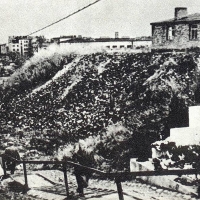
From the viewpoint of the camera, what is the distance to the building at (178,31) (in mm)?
20031

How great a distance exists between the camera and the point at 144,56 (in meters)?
18.8

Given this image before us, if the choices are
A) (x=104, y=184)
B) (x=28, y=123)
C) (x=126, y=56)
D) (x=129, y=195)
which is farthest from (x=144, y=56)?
(x=129, y=195)

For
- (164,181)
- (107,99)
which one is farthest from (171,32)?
(164,181)

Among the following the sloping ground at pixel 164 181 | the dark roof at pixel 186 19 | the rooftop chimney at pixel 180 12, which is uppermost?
the rooftop chimney at pixel 180 12

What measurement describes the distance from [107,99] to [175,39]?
276 inches

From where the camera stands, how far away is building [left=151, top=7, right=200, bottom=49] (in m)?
20.0

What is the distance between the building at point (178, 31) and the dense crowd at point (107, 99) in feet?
9.79

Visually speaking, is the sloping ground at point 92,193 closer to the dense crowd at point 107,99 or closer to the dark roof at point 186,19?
the dense crowd at point 107,99

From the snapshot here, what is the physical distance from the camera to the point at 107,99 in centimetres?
1639

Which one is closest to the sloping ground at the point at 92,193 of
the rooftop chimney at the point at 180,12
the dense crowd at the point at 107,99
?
the dense crowd at the point at 107,99

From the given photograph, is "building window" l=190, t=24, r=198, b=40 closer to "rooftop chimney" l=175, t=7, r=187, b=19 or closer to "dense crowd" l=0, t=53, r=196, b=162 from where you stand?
"rooftop chimney" l=175, t=7, r=187, b=19

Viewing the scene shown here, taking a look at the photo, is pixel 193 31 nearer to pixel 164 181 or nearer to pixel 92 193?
pixel 164 181

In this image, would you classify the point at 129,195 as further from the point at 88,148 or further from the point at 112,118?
the point at 112,118

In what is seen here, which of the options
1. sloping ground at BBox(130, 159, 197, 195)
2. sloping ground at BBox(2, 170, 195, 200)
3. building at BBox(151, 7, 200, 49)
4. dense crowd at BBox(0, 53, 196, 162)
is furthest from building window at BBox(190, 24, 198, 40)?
sloping ground at BBox(2, 170, 195, 200)
